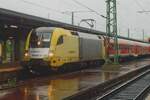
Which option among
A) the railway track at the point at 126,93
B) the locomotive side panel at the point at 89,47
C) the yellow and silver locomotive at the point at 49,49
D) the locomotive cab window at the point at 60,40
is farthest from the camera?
the locomotive side panel at the point at 89,47

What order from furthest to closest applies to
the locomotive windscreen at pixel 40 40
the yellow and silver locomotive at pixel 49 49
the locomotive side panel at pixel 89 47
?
1. the locomotive side panel at pixel 89 47
2. the locomotive windscreen at pixel 40 40
3. the yellow and silver locomotive at pixel 49 49

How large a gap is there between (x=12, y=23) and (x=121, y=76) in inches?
288

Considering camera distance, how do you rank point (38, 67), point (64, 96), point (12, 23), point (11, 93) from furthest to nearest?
point (12, 23)
point (38, 67)
point (11, 93)
point (64, 96)

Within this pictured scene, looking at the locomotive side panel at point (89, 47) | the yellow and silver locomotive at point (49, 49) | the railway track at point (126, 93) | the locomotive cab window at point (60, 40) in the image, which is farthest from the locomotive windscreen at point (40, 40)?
the railway track at point (126, 93)

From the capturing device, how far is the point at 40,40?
23.8 m

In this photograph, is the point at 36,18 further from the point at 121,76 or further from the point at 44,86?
the point at 44,86

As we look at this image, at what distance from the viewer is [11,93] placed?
14.8 m

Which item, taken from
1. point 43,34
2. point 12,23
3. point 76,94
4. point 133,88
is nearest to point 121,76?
point 133,88

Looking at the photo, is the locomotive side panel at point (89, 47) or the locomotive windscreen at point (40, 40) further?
the locomotive side panel at point (89, 47)

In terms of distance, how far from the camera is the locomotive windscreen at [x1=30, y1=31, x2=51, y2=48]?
77.4 feet

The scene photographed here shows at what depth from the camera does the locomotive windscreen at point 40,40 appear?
23594mm

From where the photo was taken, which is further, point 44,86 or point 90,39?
point 90,39

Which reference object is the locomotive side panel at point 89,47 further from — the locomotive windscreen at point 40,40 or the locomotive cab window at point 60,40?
the locomotive windscreen at point 40,40

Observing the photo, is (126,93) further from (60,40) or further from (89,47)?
(89,47)
